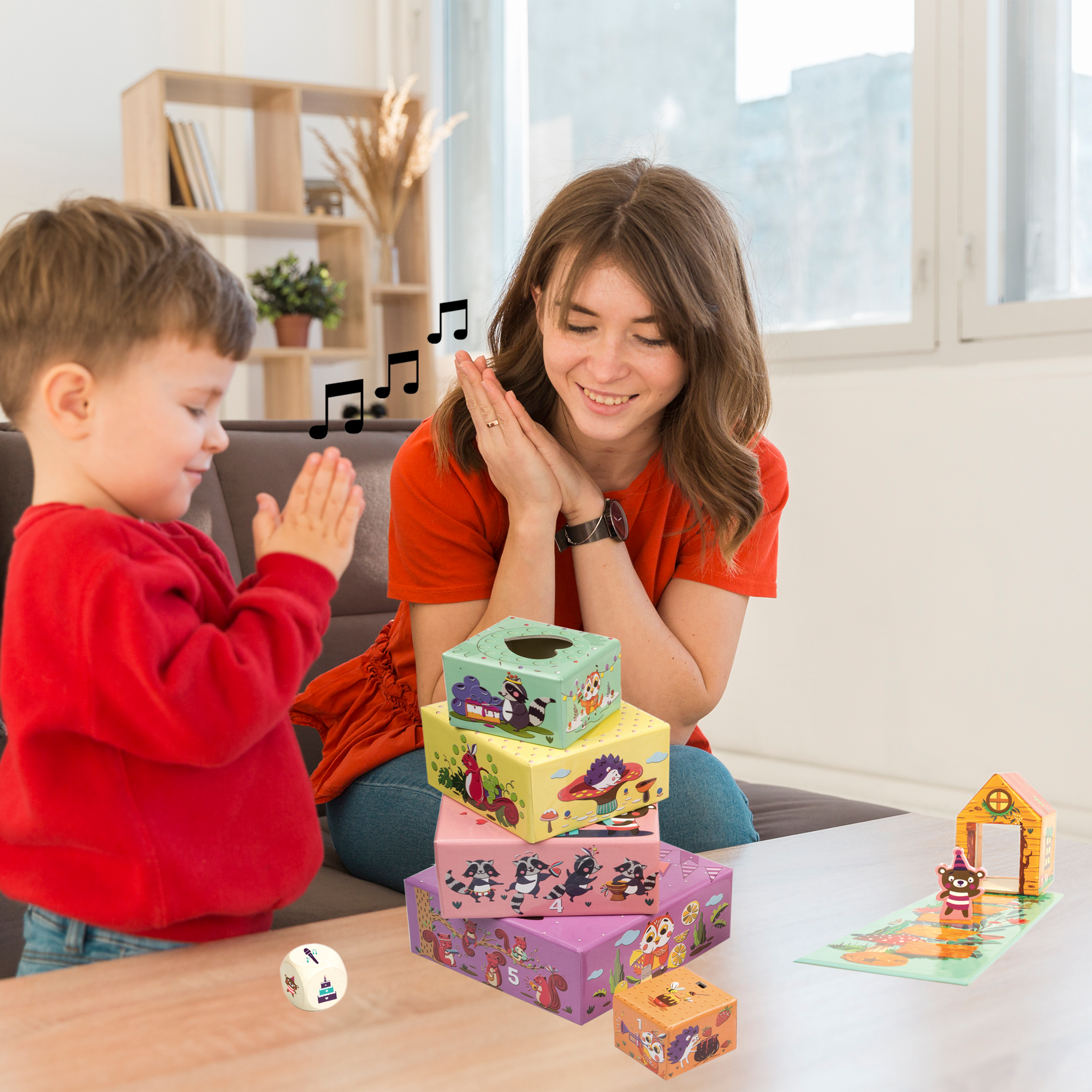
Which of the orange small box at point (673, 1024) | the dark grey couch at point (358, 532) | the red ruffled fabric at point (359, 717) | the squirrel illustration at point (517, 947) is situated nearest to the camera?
the orange small box at point (673, 1024)

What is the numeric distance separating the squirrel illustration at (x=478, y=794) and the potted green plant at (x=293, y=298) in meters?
2.85

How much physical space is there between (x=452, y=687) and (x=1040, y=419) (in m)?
1.78

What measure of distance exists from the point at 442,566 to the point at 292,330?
2.34 meters

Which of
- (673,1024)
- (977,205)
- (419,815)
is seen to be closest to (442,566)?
(419,815)

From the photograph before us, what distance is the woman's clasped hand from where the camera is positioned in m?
1.37

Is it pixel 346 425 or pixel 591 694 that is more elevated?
pixel 346 425

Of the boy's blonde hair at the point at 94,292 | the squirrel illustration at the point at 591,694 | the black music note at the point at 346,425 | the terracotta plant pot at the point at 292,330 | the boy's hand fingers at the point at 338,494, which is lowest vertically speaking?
the squirrel illustration at the point at 591,694

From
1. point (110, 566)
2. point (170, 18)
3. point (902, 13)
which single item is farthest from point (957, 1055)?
point (170, 18)

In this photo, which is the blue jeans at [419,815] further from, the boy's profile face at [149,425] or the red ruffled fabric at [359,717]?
the boy's profile face at [149,425]

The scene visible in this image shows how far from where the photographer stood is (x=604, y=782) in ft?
2.88

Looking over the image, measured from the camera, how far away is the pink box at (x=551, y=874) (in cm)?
85

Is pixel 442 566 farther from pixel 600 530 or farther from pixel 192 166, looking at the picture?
pixel 192 166

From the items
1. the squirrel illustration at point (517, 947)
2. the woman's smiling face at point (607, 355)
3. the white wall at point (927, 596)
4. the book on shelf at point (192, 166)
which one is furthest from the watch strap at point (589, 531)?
the book on shelf at point (192, 166)

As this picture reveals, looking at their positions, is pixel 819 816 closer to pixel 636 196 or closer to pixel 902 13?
pixel 636 196
